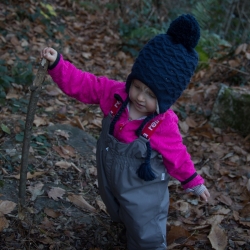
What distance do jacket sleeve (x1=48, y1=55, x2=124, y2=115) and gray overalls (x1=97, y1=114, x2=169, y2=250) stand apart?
14cm

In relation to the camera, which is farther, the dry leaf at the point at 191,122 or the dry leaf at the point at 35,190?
the dry leaf at the point at 191,122

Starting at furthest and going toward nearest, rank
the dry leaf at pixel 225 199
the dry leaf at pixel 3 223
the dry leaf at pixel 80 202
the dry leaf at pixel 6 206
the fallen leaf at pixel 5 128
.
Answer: the fallen leaf at pixel 5 128 → the dry leaf at pixel 225 199 → the dry leaf at pixel 80 202 → the dry leaf at pixel 6 206 → the dry leaf at pixel 3 223

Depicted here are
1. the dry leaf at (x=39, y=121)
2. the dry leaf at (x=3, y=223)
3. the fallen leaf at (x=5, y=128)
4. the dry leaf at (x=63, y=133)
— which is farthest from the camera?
the dry leaf at (x=39, y=121)

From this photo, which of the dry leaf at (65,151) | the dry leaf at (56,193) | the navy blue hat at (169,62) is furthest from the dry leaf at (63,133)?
the navy blue hat at (169,62)

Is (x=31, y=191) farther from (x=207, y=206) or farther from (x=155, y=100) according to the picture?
(x=207, y=206)

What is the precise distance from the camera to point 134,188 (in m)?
2.03

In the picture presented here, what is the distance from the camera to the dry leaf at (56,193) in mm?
2620

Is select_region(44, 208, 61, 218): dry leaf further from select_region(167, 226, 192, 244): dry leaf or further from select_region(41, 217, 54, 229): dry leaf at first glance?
select_region(167, 226, 192, 244): dry leaf

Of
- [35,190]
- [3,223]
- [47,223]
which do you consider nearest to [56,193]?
[35,190]

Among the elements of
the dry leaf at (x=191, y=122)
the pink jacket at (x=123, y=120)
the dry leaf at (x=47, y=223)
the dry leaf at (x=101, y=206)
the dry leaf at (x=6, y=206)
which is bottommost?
the dry leaf at (x=101, y=206)

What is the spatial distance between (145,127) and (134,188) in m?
0.37

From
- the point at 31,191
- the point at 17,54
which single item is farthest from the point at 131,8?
the point at 31,191

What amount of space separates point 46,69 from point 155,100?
2.04 ft

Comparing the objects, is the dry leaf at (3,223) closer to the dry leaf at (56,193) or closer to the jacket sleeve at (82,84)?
the dry leaf at (56,193)
